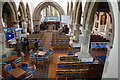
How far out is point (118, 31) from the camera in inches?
161

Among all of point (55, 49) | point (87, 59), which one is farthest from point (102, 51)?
point (55, 49)

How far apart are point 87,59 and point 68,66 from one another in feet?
7.51

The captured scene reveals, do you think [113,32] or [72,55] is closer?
[113,32]

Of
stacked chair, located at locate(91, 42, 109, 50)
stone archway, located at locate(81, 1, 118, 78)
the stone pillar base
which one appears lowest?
the stone pillar base

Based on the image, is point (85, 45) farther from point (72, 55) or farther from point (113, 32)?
point (113, 32)

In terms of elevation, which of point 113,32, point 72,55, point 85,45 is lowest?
point 72,55

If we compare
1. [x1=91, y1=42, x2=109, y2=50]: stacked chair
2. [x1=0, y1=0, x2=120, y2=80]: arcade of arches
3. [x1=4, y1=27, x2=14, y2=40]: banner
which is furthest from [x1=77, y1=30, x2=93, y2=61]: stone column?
[x1=4, y1=27, x2=14, y2=40]: banner

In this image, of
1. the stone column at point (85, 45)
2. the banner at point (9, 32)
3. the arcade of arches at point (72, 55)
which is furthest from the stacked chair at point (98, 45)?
the banner at point (9, 32)

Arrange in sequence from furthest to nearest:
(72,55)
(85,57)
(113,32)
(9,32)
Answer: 1. (9,32)
2. (72,55)
3. (85,57)
4. (113,32)

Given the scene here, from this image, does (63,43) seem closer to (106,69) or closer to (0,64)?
(0,64)

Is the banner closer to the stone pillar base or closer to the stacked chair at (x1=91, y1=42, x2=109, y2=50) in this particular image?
the stone pillar base

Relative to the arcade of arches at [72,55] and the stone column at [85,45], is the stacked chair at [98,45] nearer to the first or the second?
the arcade of arches at [72,55]

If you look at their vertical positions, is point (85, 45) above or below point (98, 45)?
above

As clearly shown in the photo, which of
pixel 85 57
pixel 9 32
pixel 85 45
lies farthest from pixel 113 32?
pixel 9 32
